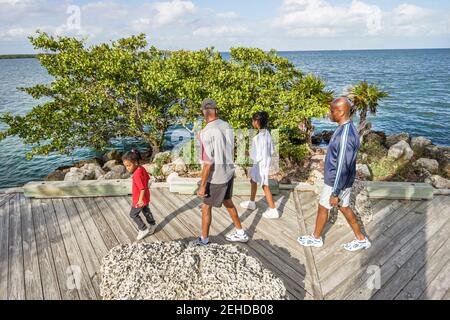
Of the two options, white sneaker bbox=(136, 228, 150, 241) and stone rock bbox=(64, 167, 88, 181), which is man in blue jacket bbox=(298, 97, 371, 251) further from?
stone rock bbox=(64, 167, 88, 181)

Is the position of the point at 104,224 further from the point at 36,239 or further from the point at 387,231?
the point at 387,231

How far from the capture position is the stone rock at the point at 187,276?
9.81 ft

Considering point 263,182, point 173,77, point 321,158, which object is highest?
point 173,77

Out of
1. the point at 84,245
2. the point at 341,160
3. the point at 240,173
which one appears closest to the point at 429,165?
the point at 240,173

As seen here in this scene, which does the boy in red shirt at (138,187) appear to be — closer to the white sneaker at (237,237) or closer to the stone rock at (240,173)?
the white sneaker at (237,237)

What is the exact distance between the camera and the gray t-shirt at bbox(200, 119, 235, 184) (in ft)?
13.2

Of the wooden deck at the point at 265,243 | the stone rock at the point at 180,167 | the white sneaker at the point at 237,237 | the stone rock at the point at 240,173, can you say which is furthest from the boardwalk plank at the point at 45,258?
the stone rock at the point at 240,173

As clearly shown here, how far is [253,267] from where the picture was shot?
10.6ft

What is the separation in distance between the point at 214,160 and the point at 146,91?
9.48m

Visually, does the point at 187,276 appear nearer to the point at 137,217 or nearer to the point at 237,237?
the point at 237,237

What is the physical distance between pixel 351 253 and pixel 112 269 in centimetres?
357

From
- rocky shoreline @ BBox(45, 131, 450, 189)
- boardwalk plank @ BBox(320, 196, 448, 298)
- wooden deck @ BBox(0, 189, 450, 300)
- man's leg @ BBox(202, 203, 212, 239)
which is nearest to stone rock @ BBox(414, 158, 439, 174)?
rocky shoreline @ BBox(45, 131, 450, 189)

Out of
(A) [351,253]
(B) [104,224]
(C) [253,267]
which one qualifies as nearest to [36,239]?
(B) [104,224]

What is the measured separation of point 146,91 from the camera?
1236 centimetres
